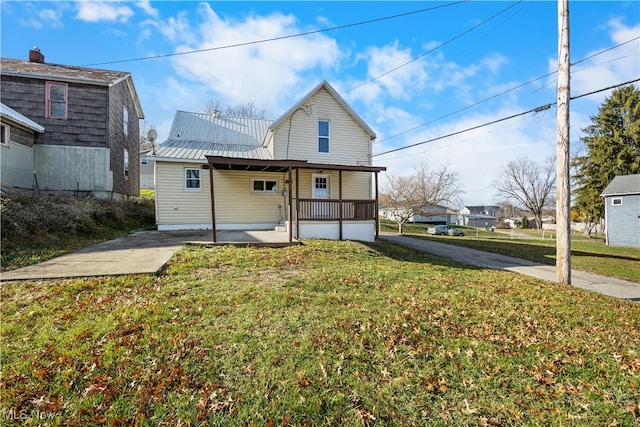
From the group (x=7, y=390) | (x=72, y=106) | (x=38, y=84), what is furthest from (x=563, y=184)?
(x=38, y=84)

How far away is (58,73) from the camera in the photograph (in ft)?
43.3

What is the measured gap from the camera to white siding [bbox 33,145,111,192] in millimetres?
12710

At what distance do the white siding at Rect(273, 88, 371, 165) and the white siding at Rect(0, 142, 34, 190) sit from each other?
10.1 m

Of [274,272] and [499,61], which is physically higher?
[499,61]

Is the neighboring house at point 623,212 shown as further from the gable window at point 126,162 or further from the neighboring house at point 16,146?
the neighboring house at point 16,146

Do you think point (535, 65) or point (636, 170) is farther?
point (636, 170)

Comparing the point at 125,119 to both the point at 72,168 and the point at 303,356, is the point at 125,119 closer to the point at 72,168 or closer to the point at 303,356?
the point at 72,168

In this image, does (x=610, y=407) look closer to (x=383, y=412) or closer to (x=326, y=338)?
(x=383, y=412)

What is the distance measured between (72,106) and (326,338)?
55.0ft

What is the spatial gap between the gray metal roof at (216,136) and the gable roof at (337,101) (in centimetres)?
197

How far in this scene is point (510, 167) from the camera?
4603cm

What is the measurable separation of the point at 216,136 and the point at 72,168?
6.66 meters

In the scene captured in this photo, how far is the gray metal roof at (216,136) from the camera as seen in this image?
540 inches

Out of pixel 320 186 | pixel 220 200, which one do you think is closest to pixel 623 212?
pixel 320 186
